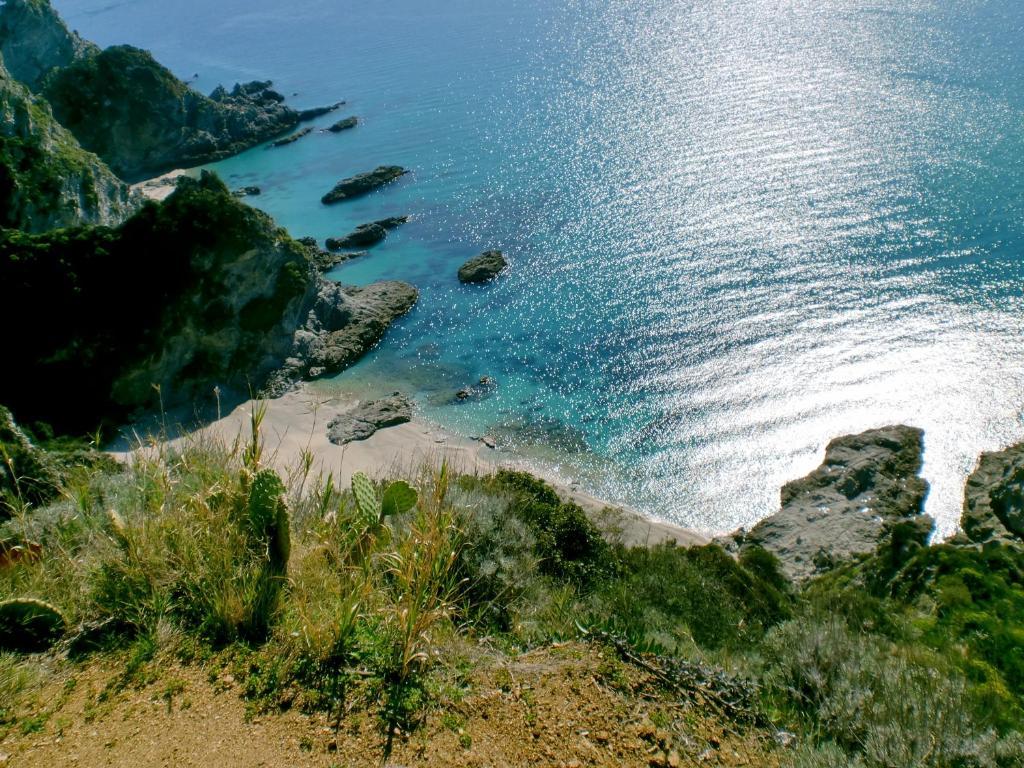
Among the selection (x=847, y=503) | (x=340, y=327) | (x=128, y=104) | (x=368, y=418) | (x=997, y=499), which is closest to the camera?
(x=997, y=499)

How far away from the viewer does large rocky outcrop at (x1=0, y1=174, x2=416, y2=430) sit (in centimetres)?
2364

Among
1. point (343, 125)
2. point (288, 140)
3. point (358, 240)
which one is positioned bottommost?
point (358, 240)

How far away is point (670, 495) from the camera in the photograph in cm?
2158

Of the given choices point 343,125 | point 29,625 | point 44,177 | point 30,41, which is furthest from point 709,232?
point 30,41

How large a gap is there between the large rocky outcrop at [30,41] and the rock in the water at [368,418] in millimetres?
50830

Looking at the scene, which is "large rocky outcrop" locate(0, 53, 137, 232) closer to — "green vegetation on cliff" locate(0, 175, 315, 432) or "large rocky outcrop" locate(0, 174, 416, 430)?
"green vegetation on cliff" locate(0, 175, 315, 432)

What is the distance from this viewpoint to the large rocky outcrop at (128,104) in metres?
49.4

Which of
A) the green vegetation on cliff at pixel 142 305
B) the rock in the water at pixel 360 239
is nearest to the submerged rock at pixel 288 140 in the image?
the rock in the water at pixel 360 239

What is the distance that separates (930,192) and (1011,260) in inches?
266

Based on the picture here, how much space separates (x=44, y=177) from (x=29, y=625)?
27.2 m

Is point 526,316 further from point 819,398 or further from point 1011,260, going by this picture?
point 1011,260

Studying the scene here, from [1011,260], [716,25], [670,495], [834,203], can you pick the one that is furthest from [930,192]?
[716,25]

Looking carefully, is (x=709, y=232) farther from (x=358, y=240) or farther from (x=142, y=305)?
(x=142, y=305)

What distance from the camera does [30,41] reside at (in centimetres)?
5791
